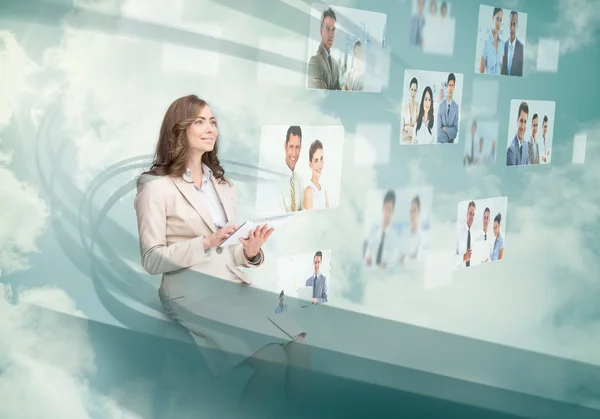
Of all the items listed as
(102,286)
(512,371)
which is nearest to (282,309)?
(102,286)

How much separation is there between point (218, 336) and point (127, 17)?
1153mm

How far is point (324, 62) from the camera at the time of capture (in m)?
3.10

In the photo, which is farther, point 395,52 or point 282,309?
point 395,52

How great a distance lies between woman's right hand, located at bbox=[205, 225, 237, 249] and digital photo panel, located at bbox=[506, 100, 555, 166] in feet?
5.39

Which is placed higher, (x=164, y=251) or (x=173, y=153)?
(x=173, y=153)

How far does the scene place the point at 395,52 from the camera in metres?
3.35

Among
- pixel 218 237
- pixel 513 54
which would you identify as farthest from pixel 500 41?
pixel 218 237

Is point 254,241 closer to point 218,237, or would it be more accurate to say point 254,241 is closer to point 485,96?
point 218,237

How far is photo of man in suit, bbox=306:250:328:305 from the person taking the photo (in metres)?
3.22

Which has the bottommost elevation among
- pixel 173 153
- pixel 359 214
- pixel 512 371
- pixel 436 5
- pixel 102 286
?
pixel 512 371

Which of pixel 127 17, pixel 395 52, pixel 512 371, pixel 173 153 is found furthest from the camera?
pixel 512 371

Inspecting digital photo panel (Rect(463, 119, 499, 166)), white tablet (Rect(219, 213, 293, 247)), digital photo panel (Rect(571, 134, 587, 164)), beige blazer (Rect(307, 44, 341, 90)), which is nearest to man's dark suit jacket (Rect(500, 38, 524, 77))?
digital photo panel (Rect(463, 119, 499, 166))

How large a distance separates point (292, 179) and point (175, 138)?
1.75 ft

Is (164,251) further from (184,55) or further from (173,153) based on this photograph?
(184,55)
